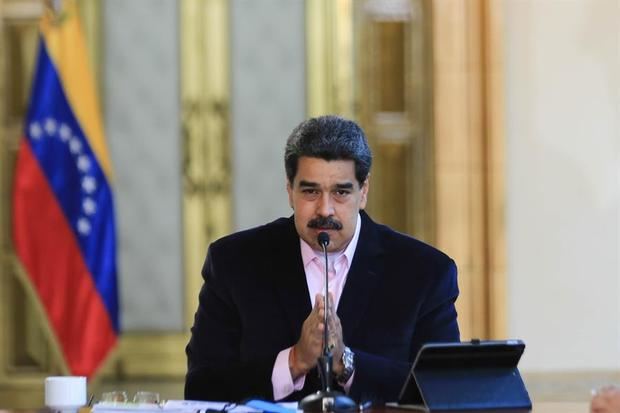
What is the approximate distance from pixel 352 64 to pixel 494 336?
1569 millimetres

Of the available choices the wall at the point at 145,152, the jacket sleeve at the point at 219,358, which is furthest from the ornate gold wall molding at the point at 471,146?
the jacket sleeve at the point at 219,358

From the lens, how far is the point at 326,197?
127 inches

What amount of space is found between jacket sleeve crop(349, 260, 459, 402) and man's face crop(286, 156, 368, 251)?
0.35 metres

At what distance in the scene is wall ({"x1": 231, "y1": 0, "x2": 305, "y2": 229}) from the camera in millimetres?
6066

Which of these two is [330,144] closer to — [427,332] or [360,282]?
[360,282]

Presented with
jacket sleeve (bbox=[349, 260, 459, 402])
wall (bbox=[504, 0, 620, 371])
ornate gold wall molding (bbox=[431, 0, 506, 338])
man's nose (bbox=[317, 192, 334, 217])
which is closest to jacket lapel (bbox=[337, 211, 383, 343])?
jacket sleeve (bbox=[349, 260, 459, 402])

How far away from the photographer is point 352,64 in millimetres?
6047

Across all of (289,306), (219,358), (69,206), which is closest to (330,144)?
(289,306)

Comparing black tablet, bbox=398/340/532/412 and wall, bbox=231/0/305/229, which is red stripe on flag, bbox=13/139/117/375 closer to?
wall, bbox=231/0/305/229

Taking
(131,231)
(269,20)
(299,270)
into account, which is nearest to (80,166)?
(131,231)

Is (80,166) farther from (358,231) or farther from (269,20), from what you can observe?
(358,231)

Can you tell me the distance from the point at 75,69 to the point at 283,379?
3036 mm

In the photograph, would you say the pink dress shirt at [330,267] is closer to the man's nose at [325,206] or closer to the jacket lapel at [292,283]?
the jacket lapel at [292,283]

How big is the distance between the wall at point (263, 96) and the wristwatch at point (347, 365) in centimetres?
297
